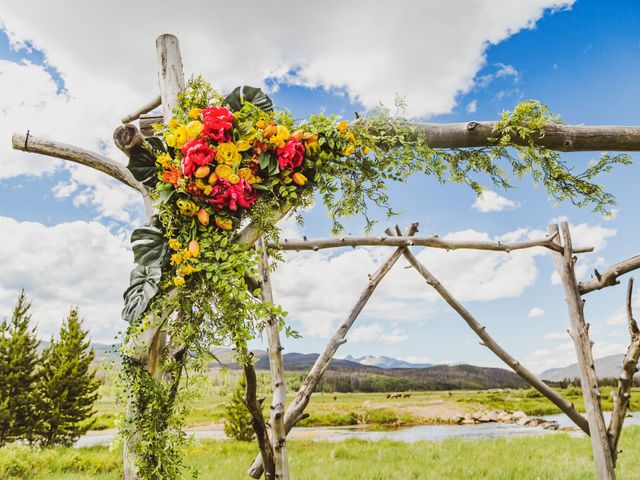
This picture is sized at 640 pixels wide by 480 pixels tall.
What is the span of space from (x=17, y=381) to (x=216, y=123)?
1256cm

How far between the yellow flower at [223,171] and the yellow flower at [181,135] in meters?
0.19

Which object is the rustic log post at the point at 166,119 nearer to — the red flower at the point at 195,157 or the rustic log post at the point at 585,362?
the red flower at the point at 195,157

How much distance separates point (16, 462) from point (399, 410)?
8901 millimetres

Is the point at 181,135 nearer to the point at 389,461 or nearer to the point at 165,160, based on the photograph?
the point at 165,160

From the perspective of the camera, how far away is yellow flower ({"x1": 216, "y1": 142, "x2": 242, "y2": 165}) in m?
1.88

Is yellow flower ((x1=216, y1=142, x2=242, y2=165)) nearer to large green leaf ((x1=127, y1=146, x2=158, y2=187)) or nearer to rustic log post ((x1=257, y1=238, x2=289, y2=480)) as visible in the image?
large green leaf ((x1=127, y1=146, x2=158, y2=187))

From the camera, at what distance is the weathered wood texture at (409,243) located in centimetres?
405

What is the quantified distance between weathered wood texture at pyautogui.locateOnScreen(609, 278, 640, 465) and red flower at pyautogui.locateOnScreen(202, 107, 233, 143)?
3.56 m

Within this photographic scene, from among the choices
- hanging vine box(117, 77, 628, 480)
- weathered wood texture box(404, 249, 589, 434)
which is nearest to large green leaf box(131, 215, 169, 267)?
hanging vine box(117, 77, 628, 480)

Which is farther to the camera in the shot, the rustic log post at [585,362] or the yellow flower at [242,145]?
the rustic log post at [585,362]

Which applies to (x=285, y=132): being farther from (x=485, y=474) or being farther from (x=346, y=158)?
(x=485, y=474)

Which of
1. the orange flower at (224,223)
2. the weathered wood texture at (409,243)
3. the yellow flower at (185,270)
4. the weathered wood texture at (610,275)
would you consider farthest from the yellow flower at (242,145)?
the weathered wood texture at (610,275)

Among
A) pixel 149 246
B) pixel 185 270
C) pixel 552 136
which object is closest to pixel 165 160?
pixel 149 246

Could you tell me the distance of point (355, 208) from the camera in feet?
8.43
